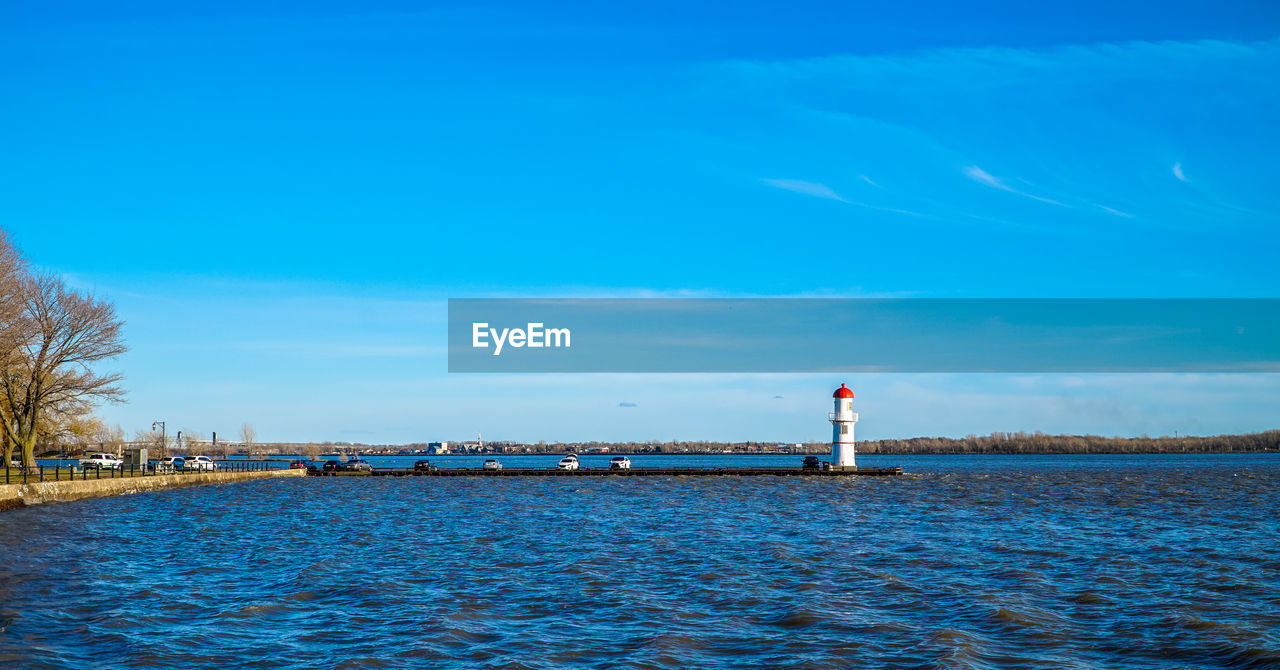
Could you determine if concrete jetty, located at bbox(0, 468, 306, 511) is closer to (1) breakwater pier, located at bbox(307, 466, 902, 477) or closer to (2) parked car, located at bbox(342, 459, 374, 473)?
(1) breakwater pier, located at bbox(307, 466, 902, 477)

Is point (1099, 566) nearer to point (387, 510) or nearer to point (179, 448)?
point (387, 510)

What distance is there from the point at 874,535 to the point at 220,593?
2216 cm

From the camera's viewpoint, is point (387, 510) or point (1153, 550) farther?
point (387, 510)

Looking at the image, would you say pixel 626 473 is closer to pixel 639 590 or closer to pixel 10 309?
pixel 10 309

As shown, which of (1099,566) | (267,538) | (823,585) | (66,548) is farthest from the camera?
(267,538)

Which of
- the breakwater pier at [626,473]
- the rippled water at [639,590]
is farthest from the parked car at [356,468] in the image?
the rippled water at [639,590]

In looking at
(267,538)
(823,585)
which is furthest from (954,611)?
(267,538)

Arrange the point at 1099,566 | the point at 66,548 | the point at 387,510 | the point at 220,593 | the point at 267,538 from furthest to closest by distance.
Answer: the point at 387,510
the point at 267,538
the point at 66,548
the point at 1099,566
the point at 220,593

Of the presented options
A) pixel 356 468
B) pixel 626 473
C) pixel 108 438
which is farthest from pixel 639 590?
pixel 108 438

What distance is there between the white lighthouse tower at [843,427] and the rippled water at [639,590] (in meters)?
32.6

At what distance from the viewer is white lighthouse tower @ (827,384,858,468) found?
255 feet

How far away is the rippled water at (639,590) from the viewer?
16.2 metres

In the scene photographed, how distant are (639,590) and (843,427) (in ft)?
196

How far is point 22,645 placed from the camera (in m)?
15.9
